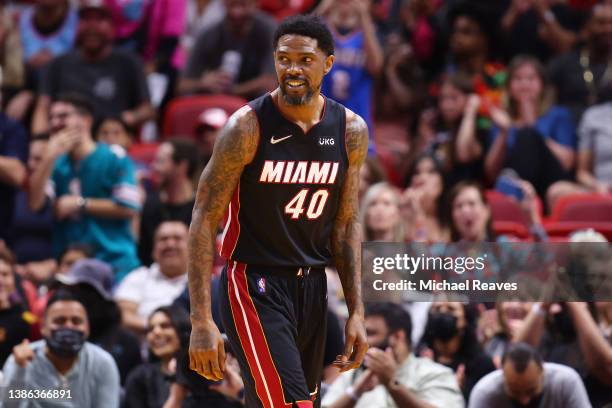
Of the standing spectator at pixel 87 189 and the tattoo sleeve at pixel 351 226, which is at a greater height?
the standing spectator at pixel 87 189

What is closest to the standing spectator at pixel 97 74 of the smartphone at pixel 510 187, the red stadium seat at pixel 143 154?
the red stadium seat at pixel 143 154

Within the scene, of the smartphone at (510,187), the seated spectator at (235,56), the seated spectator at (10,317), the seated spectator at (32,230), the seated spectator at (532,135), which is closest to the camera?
the seated spectator at (10,317)

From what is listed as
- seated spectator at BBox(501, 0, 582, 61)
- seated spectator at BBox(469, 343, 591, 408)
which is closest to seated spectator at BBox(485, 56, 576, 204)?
seated spectator at BBox(501, 0, 582, 61)

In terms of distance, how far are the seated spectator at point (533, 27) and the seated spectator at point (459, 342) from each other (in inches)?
200

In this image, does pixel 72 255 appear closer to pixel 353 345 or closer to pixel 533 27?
pixel 353 345

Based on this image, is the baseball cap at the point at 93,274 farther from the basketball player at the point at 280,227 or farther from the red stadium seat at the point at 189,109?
the basketball player at the point at 280,227

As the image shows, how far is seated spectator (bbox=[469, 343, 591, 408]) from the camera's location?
22.0 ft

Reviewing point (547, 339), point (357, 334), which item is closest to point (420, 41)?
point (547, 339)

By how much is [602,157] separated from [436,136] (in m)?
1.39

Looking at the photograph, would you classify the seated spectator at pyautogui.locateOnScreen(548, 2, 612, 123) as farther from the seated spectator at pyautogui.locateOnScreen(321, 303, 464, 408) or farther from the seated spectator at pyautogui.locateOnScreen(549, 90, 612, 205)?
the seated spectator at pyautogui.locateOnScreen(321, 303, 464, 408)

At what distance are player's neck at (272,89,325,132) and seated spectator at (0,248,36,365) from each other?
3076mm

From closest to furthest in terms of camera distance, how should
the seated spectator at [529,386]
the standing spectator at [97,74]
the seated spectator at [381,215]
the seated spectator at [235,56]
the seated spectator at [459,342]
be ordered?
the seated spectator at [529,386] → the seated spectator at [459,342] → the seated spectator at [381,215] → the standing spectator at [97,74] → the seated spectator at [235,56]

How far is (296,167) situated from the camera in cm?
520

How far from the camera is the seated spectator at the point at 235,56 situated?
11.5 meters
